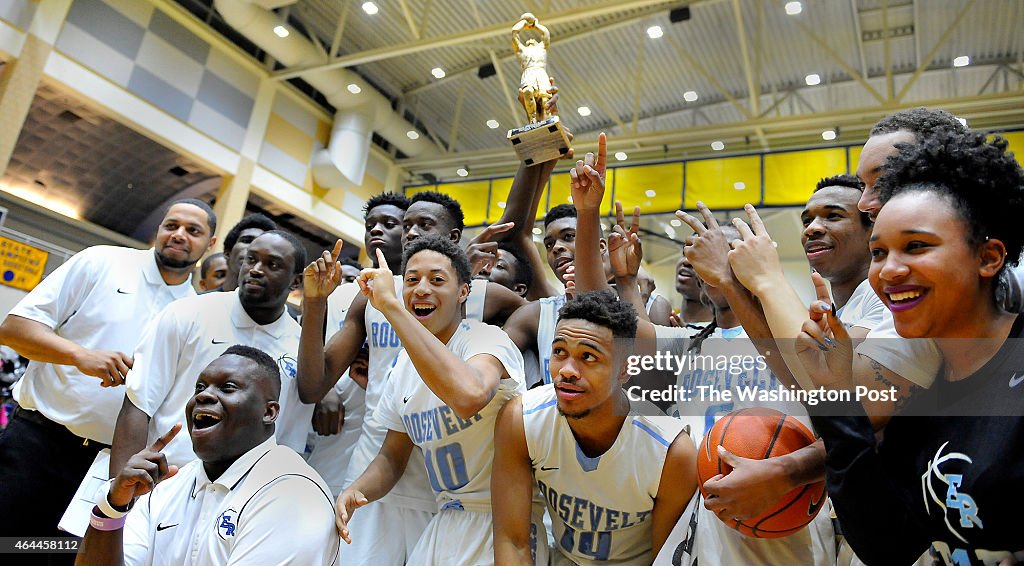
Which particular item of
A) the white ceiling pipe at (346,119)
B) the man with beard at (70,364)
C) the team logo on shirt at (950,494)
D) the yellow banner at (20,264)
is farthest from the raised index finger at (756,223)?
the white ceiling pipe at (346,119)

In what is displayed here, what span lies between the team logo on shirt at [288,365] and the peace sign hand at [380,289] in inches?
34.2

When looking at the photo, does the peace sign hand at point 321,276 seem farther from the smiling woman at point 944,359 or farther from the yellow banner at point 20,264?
the yellow banner at point 20,264

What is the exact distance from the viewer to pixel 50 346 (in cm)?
351

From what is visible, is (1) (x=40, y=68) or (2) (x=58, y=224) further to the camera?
(2) (x=58, y=224)

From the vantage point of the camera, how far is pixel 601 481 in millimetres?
2633

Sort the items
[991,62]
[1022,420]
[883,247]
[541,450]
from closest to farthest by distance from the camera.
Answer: [1022,420]
[883,247]
[541,450]
[991,62]

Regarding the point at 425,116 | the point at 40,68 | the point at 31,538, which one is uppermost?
the point at 425,116

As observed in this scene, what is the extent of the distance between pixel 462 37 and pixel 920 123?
32.2 feet

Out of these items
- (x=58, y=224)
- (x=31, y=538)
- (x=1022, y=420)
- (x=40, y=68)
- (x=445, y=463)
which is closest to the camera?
(x=1022, y=420)

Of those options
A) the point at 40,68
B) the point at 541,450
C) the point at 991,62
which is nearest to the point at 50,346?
the point at 541,450

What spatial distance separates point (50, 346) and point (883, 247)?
374 cm

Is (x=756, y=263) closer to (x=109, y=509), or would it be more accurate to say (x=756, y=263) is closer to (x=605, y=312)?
(x=605, y=312)

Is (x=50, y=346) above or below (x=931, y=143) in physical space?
below

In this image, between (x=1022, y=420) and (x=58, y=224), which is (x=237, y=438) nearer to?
(x=1022, y=420)
